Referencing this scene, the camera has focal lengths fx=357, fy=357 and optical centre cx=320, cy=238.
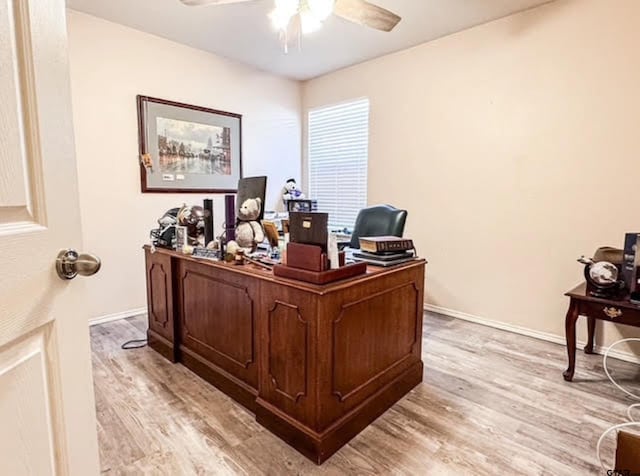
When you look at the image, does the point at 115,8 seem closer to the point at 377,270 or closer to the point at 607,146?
the point at 377,270

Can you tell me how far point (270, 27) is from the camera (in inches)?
124

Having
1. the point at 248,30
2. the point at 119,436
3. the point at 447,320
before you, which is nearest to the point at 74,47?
the point at 248,30

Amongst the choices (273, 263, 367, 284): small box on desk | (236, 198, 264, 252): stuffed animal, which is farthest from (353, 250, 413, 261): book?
(236, 198, 264, 252): stuffed animal

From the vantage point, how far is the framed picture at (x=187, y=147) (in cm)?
335

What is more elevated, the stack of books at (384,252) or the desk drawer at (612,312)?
the stack of books at (384,252)

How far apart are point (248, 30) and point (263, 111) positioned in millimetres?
1158

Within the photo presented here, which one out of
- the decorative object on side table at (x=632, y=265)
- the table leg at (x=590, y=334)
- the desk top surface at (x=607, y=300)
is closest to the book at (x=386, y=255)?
the desk top surface at (x=607, y=300)

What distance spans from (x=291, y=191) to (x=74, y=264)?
3864 millimetres

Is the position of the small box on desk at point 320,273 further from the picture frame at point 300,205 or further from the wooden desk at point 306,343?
the picture frame at point 300,205

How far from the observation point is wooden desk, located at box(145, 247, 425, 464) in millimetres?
1567

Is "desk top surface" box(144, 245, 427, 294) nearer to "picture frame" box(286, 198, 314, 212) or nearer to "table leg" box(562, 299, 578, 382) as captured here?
"table leg" box(562, 299, 578, 382)

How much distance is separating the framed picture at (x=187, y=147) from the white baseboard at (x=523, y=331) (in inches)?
103

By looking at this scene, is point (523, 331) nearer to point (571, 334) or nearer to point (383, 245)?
point (571, 334)

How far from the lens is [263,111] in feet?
14.1
